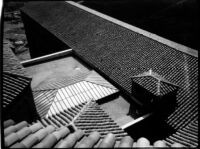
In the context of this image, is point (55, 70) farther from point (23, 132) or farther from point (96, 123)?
point (23, 132)

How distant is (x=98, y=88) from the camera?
19781 millimetres

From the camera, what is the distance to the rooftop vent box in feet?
54.0

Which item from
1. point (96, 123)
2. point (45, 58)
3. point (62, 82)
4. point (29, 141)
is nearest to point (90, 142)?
point (29, 141)

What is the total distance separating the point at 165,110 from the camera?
17219 mm

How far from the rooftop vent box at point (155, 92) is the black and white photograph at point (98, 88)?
2.9 inches

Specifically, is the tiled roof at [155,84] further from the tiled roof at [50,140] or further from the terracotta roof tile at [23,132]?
the terracotta roof tile at [23,132]

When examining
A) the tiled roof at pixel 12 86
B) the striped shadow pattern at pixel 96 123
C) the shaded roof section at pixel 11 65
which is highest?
the shaded roof section at pixel 11 65

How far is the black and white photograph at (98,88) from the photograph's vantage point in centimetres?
835

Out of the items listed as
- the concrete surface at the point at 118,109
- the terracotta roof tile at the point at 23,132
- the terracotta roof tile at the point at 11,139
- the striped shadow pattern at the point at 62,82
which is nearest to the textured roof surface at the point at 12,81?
the terracotta roof tile at the point at 23,132

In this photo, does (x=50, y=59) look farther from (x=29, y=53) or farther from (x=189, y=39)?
(x=189, y=39)

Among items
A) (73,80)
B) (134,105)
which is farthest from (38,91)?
(134,105)

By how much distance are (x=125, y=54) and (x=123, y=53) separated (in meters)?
0.34

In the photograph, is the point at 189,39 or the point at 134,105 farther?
the point at 189,39

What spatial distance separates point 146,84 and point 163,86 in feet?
4.28
